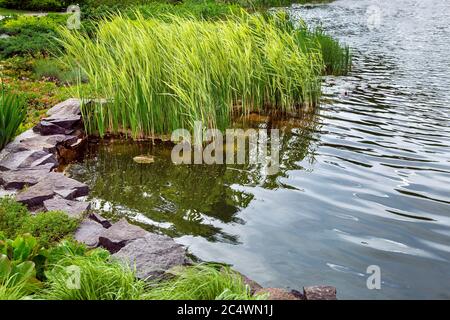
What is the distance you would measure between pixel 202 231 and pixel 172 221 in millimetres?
372

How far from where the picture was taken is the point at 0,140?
22.4 ft

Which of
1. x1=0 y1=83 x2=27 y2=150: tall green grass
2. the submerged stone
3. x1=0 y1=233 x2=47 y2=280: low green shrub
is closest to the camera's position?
x1=0 y1=233 x2=47 y2=280: low green shrub

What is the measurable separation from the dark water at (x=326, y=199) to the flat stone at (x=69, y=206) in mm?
570

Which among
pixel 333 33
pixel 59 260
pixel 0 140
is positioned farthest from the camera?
pixel 333 33

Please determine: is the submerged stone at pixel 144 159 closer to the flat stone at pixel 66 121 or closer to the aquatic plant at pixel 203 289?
the flat stone at pixel 66 121

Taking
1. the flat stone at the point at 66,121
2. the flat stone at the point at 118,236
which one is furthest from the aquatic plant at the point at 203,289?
the flat stone at the point at 66,121

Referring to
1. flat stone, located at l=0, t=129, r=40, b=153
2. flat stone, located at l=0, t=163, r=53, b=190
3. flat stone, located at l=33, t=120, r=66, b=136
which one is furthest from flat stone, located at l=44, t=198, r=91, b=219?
flat stone, located at l=33, t=120, r=66, b=136

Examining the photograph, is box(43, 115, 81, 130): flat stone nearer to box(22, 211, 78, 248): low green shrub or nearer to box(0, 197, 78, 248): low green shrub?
box(0, 197, 78, 248): low green shrub

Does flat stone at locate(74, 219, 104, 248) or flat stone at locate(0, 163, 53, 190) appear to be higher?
flat stone at locate(0, 163, 53, 190)

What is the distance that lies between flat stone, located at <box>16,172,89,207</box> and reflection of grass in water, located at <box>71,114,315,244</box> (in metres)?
0.34

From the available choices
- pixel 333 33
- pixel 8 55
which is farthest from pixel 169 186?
pixel 333 33

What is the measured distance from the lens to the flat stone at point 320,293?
3707 mm

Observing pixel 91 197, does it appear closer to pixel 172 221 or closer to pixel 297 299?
pixel 172 221

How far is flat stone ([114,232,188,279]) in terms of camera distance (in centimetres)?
409
